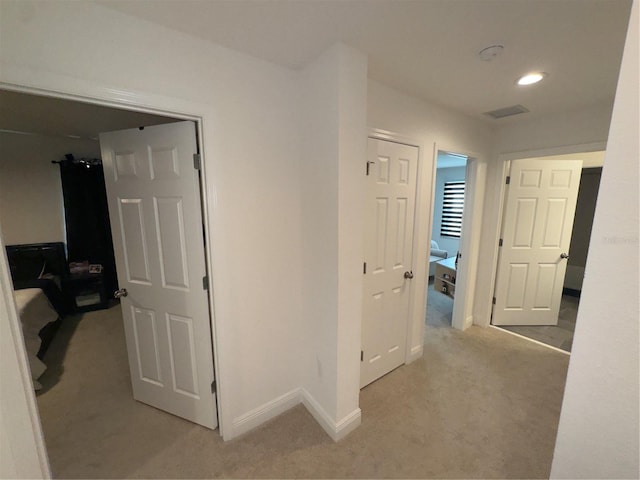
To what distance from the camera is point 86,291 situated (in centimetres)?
360

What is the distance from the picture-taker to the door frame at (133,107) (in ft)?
3.15

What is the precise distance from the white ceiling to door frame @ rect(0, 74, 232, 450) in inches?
14.2

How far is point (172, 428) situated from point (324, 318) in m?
1.33

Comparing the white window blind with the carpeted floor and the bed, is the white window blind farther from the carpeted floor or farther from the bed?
the bed

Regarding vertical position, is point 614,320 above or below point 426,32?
below

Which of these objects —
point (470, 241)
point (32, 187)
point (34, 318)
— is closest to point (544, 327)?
point (470, 241)

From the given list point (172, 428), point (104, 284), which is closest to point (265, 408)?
point (172, 428)

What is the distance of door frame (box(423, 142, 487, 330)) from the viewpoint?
9.46 feet

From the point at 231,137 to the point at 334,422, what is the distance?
6.39ft

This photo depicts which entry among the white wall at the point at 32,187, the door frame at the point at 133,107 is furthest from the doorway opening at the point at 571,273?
the white wall at the point at 32,187

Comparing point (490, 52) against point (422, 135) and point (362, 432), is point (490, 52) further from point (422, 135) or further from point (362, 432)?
point (362, 432)

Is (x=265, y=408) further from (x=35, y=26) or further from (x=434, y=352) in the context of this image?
(x=35, y=26)

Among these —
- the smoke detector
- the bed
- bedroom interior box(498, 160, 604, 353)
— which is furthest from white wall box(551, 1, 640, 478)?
bedroom interior box(498, 160, 604, 353)

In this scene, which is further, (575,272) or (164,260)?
(575,272)
